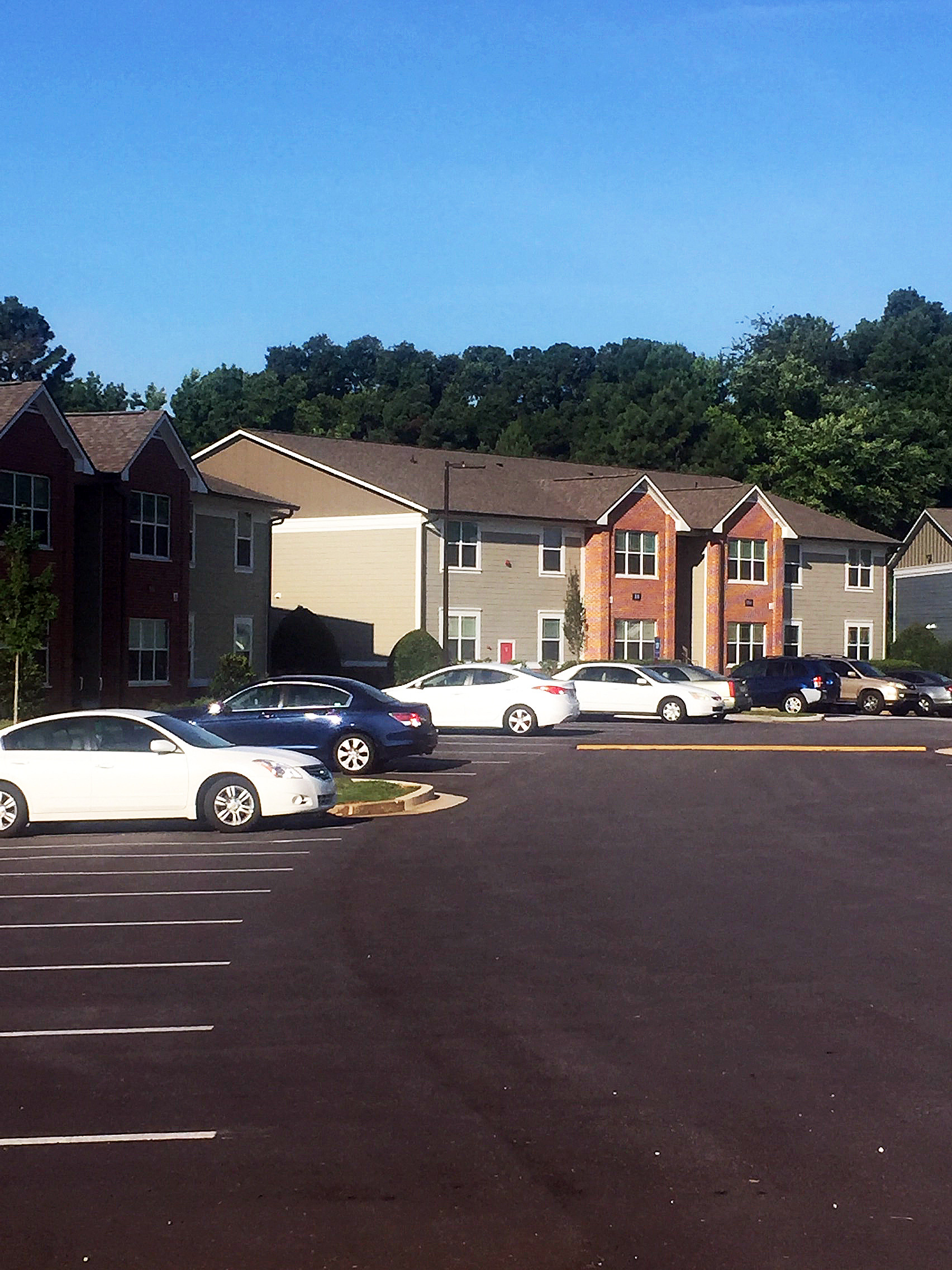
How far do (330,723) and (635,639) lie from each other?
3662cm

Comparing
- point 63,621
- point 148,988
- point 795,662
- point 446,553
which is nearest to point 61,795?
point 148,988

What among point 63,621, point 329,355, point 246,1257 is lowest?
point 246,1257

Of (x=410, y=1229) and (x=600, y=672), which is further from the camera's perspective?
(x=600, y=672)

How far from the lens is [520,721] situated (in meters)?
34.8

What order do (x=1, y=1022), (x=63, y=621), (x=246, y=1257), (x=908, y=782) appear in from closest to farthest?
(x=246, y=1257)
(x=1, y=1022)
(x=908, y=782)
(x=63, y=621)

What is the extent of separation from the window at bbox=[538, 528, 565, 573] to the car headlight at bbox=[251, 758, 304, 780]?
3941 centimetres

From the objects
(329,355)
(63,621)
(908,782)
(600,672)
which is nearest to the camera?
(908,782)

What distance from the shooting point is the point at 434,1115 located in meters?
7.06

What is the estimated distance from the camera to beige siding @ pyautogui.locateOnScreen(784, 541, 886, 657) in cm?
6712

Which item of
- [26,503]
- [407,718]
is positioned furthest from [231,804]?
[26,503]

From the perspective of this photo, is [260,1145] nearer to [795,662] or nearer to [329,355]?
[795,662]

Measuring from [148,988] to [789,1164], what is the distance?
4834 millimetres

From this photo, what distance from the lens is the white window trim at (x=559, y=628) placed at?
57219 millimetres

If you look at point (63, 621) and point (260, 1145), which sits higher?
point (63, 621)
